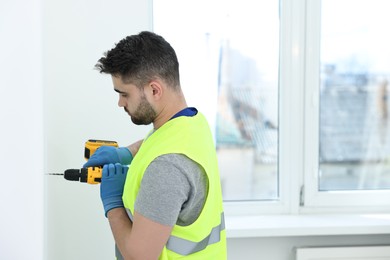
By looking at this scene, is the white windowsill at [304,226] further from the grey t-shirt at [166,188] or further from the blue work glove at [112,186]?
the grey t-shirt at [166,188]

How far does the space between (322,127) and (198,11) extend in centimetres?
89

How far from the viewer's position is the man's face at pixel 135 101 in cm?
150

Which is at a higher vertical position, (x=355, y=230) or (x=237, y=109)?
(x=237, y=109)

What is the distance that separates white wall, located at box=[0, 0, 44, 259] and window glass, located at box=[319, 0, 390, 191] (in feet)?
5.98

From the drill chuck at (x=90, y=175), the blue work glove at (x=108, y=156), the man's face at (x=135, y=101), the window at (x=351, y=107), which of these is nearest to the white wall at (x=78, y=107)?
the blue work glove at (x=108, y=156)

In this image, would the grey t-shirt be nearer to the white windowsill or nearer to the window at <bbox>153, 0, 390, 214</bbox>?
the white windowsill

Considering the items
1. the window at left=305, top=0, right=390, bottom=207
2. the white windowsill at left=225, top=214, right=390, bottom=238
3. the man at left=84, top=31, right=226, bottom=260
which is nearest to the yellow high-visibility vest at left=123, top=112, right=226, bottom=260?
the man at left=84, top=31, right=226, bottom=260

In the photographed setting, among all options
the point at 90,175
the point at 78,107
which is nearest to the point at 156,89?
the point at 90,175

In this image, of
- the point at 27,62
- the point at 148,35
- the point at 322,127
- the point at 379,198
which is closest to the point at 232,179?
the point at 322,127

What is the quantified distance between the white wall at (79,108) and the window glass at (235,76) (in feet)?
0.98

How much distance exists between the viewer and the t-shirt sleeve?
54.2 inches

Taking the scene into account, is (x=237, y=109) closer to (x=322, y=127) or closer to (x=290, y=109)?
(x=290, y=109)

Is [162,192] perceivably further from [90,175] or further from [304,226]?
[304,226]

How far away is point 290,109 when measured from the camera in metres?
2.72
